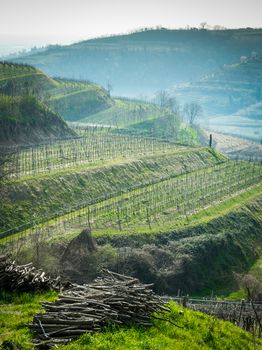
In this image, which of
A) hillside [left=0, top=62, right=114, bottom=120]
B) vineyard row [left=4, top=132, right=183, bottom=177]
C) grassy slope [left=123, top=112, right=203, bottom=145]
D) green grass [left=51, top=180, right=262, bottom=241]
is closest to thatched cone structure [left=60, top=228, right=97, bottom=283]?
green grass [left=51, top=180, right=262, bottom=241]

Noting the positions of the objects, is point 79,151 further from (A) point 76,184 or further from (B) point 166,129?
(B) point 166,129

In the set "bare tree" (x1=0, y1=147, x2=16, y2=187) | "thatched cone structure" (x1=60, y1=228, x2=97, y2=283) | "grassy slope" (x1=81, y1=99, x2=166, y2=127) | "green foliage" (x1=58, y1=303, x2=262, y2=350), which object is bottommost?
"thatched cone structure" (x1=60, y1=228, x2=97, y2=283)

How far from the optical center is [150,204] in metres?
67.2

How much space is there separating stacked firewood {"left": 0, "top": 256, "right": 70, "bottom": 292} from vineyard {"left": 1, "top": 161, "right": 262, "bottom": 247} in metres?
31.6

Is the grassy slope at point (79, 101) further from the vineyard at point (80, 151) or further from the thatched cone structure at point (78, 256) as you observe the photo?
the thatched cone structure at point (78, 256)

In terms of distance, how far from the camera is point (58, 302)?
17.0m

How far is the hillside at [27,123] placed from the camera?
8594 centimetres

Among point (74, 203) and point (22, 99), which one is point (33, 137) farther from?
point (74, 203)

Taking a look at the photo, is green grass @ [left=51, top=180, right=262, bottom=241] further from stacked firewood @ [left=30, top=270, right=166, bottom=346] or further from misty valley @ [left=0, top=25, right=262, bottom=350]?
stacked firewood @ [left=30, top=270, right=166, bottom=346]

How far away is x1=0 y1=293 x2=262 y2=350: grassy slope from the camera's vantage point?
15.5 m

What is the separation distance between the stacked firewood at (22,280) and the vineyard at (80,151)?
45.0 metres

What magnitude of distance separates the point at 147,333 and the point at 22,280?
238 inches

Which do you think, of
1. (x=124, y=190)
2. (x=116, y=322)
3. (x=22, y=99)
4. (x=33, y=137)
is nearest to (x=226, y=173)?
(x=124, y=190)

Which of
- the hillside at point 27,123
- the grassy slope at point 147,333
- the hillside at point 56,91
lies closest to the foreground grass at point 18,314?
the grassy slope at point 147,333
